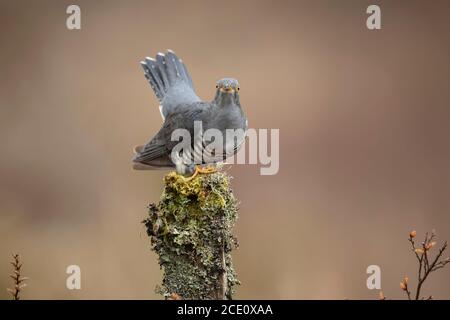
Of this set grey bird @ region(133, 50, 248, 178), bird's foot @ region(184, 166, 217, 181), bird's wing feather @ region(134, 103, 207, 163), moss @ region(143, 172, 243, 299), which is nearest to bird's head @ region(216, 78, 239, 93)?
grey bird @ region(133, 50, 248, 178)

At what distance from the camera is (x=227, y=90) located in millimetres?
3688

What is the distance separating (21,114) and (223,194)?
4.28m

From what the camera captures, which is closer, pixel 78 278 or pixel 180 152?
pixel 180 152

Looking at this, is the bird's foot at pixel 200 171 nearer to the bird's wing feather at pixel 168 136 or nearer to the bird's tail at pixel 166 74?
the bird's wing feather at pixel 168 136

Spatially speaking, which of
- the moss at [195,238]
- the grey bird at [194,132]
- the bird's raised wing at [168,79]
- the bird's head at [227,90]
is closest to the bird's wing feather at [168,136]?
the grey bird at [194,132]

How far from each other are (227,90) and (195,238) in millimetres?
900

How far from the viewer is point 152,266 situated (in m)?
5.82

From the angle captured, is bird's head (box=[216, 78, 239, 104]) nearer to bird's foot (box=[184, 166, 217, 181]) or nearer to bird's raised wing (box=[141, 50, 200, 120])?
bird's foot (box=[184, 166, 217, 181])

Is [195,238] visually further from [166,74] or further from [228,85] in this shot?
[166,74]

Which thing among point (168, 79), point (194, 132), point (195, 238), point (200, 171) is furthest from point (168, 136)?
point (195, 238)

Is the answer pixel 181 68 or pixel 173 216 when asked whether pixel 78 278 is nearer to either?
pixel 181 68

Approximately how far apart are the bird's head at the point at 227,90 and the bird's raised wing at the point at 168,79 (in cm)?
54

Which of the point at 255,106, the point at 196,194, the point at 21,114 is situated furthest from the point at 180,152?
the point at 21,114
